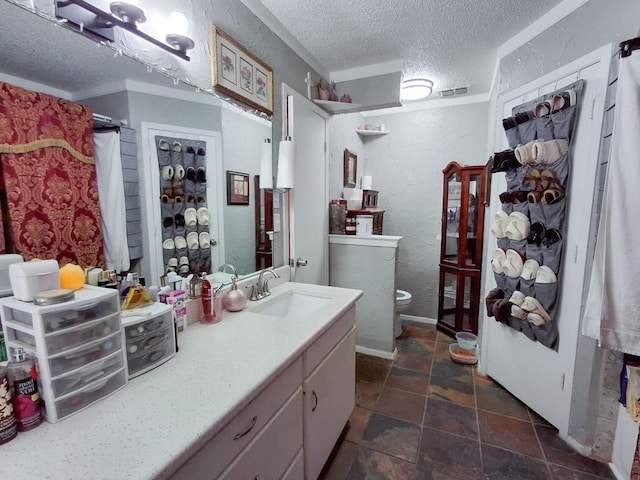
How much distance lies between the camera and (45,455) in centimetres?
60

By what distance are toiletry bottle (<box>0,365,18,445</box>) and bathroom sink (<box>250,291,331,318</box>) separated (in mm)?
1078

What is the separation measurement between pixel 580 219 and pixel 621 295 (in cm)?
49

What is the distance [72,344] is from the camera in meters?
0.74

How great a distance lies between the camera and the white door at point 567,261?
1.53 meters

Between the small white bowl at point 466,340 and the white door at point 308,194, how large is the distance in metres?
1.37

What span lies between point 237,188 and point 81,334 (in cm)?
102

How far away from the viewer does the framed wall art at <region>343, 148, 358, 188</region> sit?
312 centimetres

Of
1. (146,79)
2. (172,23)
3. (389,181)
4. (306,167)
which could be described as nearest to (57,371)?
(146,79)

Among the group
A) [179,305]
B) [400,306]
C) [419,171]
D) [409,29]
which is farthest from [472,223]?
[179,305]

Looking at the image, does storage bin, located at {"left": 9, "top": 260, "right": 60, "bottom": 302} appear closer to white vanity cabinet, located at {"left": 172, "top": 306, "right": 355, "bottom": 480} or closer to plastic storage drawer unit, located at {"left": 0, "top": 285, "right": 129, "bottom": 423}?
plastic storage drawer unit, located at {"left": 0, "top": 285, "right": 129, "bottom": 423}

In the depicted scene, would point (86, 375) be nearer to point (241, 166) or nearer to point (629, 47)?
point (241, 166)

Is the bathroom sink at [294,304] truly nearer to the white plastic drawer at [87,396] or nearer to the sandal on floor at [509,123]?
the white plastic drawer at [87,396]

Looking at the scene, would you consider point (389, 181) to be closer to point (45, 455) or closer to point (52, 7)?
point (52, 7)

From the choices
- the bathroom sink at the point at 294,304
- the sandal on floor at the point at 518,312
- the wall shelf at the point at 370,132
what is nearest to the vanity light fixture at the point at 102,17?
the bathroom sink at the point at 294,304
